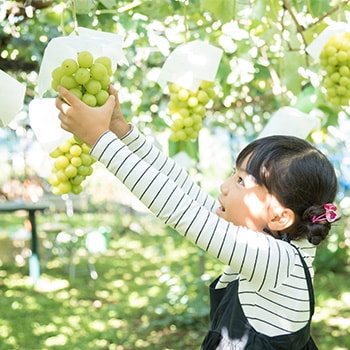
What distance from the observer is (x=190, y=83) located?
4.56ft

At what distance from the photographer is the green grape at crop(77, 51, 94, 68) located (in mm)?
943

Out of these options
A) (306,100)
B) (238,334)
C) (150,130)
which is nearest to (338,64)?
(306,100)

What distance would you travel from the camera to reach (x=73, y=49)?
1.01 meters

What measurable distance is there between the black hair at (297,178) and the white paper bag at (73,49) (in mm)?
375

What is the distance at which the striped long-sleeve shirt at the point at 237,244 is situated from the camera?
1056 millimetres

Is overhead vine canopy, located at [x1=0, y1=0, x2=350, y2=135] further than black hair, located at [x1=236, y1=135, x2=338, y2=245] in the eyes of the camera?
Yes

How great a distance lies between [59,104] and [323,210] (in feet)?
1.90

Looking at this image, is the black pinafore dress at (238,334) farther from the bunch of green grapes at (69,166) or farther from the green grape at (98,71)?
the green grape at (98,71)

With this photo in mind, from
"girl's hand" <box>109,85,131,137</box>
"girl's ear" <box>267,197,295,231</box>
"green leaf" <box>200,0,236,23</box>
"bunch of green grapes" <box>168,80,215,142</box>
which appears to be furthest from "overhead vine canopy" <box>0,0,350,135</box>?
"girl's ear" <box>267,197,295,231</box>

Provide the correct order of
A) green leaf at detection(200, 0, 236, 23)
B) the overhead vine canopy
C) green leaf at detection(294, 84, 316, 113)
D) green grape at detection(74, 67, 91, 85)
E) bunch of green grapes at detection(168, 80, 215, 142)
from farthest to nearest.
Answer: green leaf at detection(294, 84, 316, 113) → the overhead vine canopy → green leaf at detection(200, 0, 236, 23) → bunch of green grapes at detection(168, 80, 215, 142) → green grape at detection(74, 67, 91, 85)

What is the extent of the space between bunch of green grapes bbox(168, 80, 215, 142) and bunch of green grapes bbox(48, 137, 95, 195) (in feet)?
1.05

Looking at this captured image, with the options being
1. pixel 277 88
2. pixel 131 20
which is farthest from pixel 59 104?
pixel 277 88

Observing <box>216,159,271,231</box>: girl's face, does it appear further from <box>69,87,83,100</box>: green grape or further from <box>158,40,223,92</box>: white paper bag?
<box>69,87,83,100</box>: green grape

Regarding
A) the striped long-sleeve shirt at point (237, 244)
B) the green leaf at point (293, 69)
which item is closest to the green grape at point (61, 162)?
the striped long-sleeve shirt at point (237, 244)
